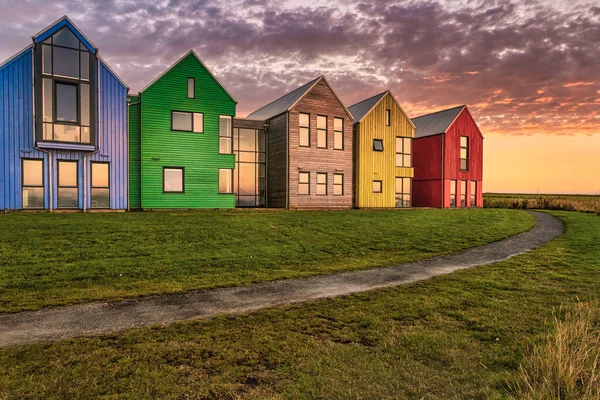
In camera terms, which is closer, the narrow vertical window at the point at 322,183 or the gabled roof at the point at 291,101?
the gabled roof at the point at 291,101

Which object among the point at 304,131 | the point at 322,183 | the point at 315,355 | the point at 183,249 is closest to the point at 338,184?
the point at 322,183

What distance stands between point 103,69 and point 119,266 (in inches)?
691

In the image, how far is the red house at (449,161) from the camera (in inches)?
1460

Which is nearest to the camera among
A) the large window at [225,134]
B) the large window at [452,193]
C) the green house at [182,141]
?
the green house at [182,141]

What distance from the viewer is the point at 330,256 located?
14875mm

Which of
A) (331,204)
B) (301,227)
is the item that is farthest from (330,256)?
(331,204)

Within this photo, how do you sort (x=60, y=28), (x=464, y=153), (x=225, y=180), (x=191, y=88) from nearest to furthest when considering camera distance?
(x=60, y=28), (x=191, y=88), (x=225, y=180), (x=464, y=153)

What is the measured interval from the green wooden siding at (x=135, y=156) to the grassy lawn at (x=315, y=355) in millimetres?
20318

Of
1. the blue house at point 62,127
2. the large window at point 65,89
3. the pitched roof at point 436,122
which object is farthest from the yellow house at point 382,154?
the large window at point 65,89

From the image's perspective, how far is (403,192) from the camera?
1395 inches

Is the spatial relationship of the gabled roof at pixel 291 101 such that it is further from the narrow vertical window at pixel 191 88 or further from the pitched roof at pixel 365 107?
the narrow vertical window at pixel 191 88

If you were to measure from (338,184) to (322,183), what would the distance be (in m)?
1.56

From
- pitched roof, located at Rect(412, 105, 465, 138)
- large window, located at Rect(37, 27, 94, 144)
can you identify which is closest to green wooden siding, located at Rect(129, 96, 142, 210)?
large window, located at Rect(37, 27, 94, 144)

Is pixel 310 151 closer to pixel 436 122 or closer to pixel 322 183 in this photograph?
pixel 322 183
